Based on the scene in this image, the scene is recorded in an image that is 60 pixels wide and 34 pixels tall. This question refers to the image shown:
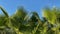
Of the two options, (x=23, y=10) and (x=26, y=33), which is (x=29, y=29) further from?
(x=23, y=10)

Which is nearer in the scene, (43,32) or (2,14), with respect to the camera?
(43,32)

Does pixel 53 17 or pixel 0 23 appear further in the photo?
pixel 0 23

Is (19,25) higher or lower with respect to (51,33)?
higher

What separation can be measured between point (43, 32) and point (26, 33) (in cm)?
131

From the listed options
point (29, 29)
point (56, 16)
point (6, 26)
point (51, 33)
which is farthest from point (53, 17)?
point (6, 26)

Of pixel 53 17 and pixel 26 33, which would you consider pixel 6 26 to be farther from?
pixel 53 17

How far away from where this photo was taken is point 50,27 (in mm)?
14906

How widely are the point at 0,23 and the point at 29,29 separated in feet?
7.88

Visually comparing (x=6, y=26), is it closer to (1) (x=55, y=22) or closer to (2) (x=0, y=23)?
(2) (x=0, y=23)


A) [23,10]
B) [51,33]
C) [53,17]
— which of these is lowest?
[51,33]

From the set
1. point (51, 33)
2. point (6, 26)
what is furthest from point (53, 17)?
point (6, 26)

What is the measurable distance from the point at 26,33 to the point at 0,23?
2.32 metres

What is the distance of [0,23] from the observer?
50.8 feet

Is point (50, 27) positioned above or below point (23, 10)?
below
